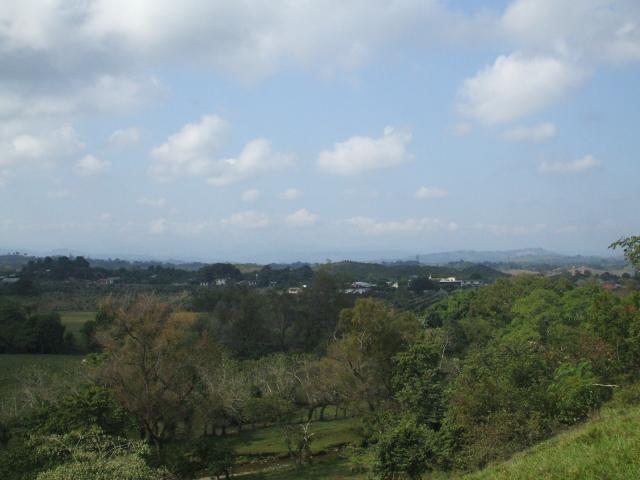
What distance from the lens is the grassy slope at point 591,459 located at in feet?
23.0

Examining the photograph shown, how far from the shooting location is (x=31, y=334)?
147ft

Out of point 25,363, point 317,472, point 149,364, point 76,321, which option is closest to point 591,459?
point 317,472

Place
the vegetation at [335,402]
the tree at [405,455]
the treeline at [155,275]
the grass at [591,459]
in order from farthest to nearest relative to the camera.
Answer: the treeline at [155,275]
the tree at [405,455]
the vegetation at [335,402]
the grass at [591,459]

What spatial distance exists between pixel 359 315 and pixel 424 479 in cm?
1210

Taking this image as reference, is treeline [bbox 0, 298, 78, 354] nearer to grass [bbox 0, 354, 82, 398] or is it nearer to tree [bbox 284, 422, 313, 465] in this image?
grass [bbox 0, 354, 82, 398]

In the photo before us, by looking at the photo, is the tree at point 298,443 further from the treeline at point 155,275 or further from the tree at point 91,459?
the treeline at point 155,275

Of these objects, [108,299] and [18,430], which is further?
[108,299]

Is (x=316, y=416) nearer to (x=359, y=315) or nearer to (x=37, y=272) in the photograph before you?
(x=359, y=315)

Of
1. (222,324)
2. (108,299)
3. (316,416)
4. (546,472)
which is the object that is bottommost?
(316,416)

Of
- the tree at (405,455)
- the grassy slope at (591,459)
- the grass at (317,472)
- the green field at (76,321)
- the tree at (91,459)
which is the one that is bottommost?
the grass at (317,472)

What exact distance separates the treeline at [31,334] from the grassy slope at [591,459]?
1762 inches

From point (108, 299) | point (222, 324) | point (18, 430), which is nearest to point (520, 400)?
point (108, 299)

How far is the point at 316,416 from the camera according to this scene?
3275cm

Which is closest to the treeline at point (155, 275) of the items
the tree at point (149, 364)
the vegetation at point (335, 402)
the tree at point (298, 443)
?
the vegetation at point (335, 402)
